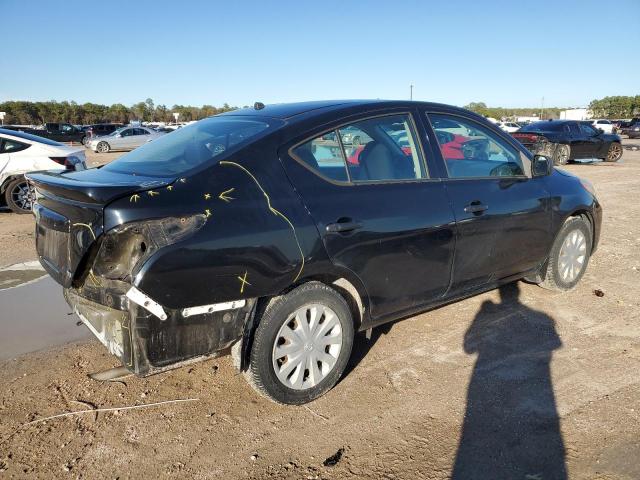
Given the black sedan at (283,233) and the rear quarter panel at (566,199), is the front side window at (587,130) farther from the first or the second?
the black sedan at (283,233)

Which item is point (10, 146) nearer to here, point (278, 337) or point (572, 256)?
point (278, 337)

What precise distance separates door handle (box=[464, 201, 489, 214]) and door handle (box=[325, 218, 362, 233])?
3.36 ft

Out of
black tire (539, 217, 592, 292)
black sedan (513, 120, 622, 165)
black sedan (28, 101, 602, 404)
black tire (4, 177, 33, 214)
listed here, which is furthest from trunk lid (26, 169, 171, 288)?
black sedan (513, 120, 622, 165)

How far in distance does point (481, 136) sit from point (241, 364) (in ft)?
8.86

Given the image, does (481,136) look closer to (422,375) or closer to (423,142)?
(423,142)

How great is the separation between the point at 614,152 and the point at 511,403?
62.7 feet

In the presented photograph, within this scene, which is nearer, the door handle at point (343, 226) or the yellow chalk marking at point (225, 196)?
the yellow chalk marking at point (225, 196)

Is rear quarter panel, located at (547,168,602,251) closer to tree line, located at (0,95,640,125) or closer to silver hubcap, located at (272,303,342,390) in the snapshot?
silver hubcap, located at (272,303,342,390)

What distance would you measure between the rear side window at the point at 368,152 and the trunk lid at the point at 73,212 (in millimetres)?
941

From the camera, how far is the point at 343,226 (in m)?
2.99

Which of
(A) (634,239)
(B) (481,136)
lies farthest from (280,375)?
(A) (634,239)

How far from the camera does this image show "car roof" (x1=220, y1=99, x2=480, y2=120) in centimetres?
333

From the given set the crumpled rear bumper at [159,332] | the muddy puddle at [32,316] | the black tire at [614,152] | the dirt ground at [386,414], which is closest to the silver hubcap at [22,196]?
the muddy puddle at [32,316]

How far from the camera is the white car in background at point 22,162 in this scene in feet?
29.1
